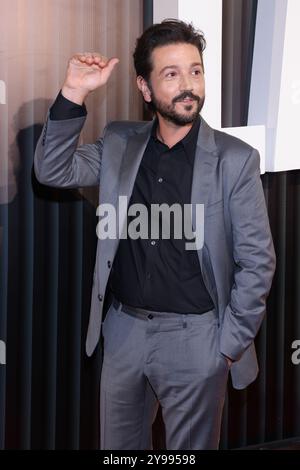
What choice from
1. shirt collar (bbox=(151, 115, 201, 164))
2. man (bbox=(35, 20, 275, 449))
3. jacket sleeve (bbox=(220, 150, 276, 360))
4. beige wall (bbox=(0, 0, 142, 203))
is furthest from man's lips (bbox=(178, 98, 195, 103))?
beige wall (bbox=(0, 0, 142, 203))

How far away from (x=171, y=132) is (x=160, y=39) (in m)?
0.29

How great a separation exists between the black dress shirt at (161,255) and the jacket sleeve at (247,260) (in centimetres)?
10

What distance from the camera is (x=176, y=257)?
78.9 inches

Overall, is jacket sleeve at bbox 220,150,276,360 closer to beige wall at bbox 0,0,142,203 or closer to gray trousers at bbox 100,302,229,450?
gray trousers at bbox 100,302,229,450

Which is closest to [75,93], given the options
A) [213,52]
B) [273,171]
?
[213,52]

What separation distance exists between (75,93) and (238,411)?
1720 millimetres

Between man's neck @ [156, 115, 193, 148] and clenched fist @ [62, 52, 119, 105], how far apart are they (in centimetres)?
23

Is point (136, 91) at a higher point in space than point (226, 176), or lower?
higher

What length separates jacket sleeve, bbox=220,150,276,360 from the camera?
1.95 meters

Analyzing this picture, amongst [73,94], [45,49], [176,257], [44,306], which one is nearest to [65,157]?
[73,94]

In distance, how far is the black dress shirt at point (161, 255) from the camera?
1.98 metres

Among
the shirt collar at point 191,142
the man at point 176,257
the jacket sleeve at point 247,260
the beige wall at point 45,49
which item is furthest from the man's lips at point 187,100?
the beige wall at point 45,49

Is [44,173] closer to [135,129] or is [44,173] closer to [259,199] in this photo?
[135,129]

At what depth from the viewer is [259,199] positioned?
1.99 metres
